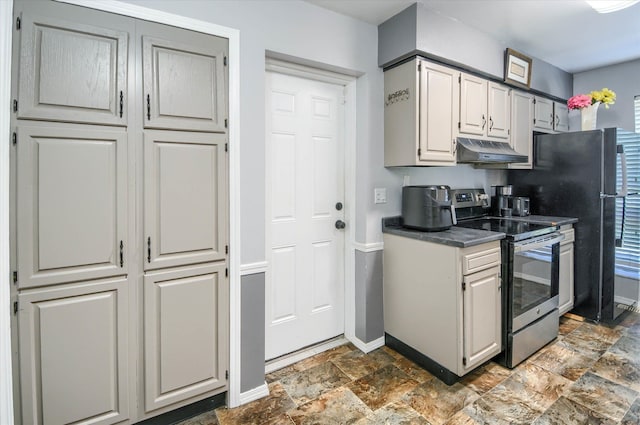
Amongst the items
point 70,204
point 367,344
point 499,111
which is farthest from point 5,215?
point 499,111

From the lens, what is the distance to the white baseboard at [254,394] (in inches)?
75.0

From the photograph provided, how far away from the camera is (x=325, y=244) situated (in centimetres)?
254

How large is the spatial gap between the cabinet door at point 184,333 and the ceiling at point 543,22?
193 centimetres

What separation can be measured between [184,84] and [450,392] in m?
2.39

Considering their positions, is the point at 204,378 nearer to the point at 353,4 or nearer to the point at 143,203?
the point at 143,203

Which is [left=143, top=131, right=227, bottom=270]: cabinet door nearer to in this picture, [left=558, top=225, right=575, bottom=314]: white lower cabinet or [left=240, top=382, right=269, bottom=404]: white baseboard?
[left=240, top=382, right=269, bottom=404]: white baseboard

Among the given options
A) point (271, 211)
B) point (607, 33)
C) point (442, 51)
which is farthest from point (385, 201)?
point (607, 33)

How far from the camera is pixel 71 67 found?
143 cm

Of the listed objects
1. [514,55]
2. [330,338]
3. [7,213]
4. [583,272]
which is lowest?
[330,338]

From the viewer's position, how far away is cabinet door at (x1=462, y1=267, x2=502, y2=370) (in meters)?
2.03

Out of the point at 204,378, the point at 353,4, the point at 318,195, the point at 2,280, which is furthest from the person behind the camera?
the point at 318,195

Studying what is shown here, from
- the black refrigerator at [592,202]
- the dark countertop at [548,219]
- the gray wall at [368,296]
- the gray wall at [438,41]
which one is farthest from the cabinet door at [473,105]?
the gray wall at [368,296]

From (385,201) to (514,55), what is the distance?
5.88 feet

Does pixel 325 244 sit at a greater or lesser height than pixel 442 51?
lesser
